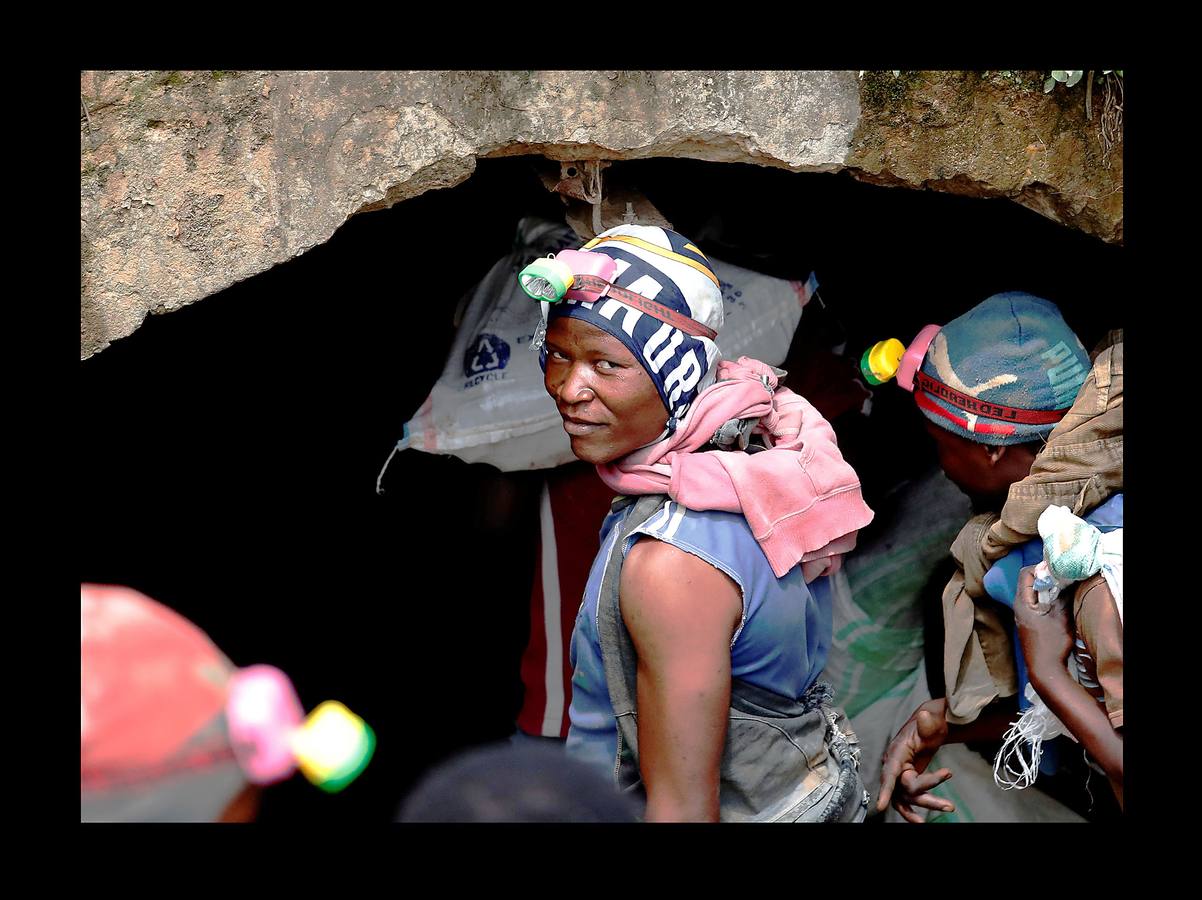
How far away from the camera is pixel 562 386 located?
214cm

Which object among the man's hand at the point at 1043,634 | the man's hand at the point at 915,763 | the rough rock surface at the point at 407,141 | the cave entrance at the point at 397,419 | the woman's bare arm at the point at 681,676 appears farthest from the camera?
the cave entrance at the point at 397,419

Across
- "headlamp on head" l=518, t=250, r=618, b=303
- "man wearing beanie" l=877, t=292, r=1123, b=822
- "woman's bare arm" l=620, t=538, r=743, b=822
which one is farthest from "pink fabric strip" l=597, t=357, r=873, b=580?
"man wearing beanie" l=877, t=292, r=1123, b=822

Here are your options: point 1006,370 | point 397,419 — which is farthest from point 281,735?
point 397,419

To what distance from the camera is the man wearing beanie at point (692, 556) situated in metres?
1.91

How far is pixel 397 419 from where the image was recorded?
3.67 meters

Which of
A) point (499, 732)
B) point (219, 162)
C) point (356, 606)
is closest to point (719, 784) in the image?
point (219, 162)

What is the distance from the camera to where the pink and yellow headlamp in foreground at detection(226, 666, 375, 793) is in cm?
112

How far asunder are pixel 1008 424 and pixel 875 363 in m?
0.39

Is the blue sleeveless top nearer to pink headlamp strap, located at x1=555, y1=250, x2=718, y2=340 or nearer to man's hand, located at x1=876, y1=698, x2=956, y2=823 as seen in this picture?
pink headlamp strap, located at x1=555, y1=250, x2=718, y2=340

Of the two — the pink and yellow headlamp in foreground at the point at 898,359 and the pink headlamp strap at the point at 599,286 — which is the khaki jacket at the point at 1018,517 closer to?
the pink and yellow headlamp in foreground at the point at 898,359

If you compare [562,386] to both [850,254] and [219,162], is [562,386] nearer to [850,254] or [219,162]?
[219,162]

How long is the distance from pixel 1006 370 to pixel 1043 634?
610 millimetres

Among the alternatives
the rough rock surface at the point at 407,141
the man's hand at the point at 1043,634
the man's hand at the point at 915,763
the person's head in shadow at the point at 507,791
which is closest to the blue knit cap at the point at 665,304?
the rough rock surface at the point at 407,141

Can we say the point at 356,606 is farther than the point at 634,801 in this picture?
Yes
